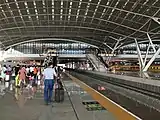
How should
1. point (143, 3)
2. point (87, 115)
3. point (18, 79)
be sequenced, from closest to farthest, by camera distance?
1. point (87, 115)
2. point (18, 79)
3. point (143, 3)

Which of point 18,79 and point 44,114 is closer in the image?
point 44,114

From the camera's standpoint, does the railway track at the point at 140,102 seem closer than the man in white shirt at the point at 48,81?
Yes

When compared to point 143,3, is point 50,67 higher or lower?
lower

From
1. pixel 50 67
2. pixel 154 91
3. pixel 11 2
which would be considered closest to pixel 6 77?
pixel 154 91

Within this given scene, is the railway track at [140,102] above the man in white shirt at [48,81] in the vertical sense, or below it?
below

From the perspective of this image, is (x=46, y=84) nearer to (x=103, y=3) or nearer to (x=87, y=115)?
(x=87, y=115)

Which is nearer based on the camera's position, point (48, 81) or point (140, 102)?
point (48, 81)

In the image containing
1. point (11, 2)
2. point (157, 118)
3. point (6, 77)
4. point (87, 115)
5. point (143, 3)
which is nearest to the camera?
point (87, 115)

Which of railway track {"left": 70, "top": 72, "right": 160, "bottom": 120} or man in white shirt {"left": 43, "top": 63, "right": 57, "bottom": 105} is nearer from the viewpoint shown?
railway track {"left": 70, "top": 72, "right": 160, "bottom": 120}

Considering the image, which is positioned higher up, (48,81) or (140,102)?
(48,81)

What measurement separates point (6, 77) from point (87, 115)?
Answer: 18.3 metres

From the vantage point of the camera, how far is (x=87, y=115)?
8.65 metres

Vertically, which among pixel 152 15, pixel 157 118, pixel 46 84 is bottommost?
pixel 157 118

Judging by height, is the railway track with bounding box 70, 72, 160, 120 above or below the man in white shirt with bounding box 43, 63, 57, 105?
below
